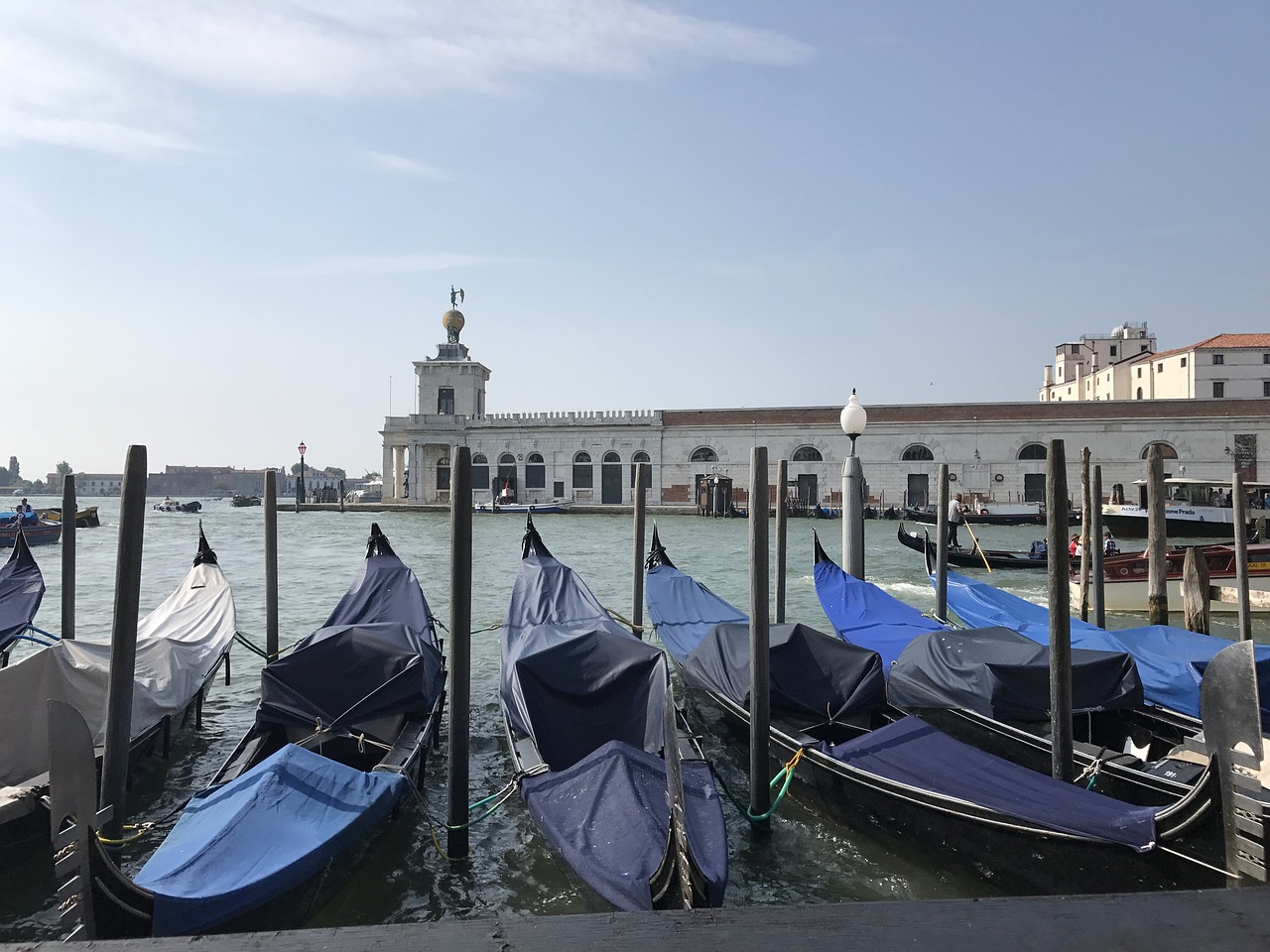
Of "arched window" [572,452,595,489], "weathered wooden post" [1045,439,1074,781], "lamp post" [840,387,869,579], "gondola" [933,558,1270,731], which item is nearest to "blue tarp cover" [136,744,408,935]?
"weathered wooden post" [1045,439,1074,781]

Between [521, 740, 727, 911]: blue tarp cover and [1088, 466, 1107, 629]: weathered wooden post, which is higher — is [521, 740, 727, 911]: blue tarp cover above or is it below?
below

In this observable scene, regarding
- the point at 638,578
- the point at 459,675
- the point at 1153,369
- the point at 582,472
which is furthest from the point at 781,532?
the point at 1153,369

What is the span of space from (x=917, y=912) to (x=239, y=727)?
557cm

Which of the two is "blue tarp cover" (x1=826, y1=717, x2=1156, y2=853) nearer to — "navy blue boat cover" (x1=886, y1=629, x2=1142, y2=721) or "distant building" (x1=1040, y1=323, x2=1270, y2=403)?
"navy blue boat cover" (x1=886, y1=629, x2=1142, y2=721)

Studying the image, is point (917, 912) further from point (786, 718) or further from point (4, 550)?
point (4, 550)

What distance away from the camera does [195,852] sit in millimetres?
2719

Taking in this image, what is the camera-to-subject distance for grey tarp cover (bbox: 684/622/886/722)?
15.0 ft

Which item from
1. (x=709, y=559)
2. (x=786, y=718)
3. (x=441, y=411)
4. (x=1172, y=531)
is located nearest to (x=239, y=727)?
(x=786, y=718)

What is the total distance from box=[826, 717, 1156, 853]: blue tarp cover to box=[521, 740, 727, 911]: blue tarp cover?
2.59 feet

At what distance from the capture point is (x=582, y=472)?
119 feet

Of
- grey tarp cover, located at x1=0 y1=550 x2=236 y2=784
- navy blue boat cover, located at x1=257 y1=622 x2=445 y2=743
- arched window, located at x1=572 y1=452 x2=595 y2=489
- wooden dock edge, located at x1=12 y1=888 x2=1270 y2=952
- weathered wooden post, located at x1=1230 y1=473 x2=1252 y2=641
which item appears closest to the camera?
wooden dock edge, located at x1=12 y1=888 x2=1270 y2=952

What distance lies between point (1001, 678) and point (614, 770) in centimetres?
243

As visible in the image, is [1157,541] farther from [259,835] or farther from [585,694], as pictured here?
[259,835]

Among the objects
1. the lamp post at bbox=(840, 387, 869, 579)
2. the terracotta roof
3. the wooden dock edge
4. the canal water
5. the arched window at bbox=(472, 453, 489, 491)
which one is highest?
the terracotta roof
